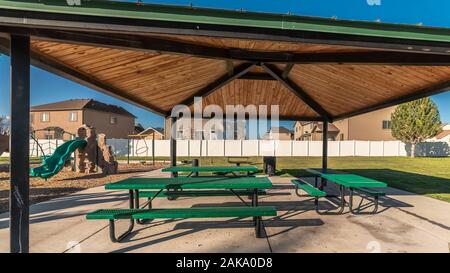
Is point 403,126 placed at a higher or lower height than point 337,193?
higher

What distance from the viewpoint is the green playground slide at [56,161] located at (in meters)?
10.1

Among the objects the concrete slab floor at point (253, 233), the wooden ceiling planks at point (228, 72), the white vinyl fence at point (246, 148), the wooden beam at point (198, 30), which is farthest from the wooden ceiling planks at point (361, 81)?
the white vinyl fence at point (246, 148)

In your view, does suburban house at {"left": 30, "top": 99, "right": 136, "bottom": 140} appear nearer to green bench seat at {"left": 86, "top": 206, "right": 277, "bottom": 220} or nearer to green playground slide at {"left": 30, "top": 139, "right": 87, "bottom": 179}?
green playground slide at {"left": 30, "top": 139, "right": 87, "bottom": 179}

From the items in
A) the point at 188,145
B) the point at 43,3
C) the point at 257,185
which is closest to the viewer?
the point at 43,3

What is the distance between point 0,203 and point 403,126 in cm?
3555

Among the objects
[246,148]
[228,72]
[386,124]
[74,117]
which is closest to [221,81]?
[228,72]

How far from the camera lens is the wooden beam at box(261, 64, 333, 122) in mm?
6360

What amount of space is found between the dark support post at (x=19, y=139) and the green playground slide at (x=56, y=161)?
8355 millimetres

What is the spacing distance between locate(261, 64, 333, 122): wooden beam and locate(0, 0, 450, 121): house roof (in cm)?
3

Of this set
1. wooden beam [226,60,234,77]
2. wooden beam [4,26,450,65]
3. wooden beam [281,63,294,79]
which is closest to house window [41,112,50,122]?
wooden beam [226,60,234,77]

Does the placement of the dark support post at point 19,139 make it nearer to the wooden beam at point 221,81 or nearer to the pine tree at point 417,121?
the wooden beam at point 221,81

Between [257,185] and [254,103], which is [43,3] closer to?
[257,185]

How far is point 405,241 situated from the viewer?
13.6 feet
